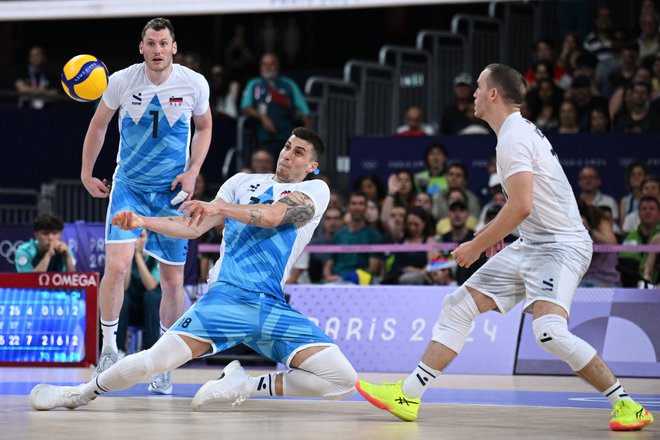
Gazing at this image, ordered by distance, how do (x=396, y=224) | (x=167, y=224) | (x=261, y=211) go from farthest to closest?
(x=396, y=224)
(x=261, y=211)
(x=167, y=224)

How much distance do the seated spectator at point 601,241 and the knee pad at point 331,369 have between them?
5.79 m

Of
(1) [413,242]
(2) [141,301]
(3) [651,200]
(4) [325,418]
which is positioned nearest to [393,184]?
(1) [413,242]

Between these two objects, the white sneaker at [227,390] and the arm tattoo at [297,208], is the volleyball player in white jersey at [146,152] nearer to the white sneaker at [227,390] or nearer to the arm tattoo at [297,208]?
the white sneaker at [227,390]

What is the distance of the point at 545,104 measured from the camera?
15391mm

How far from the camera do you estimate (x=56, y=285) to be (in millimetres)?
12148

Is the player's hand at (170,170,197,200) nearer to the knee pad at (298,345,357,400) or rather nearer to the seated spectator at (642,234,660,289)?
the knee pad at (298,345,357,400)

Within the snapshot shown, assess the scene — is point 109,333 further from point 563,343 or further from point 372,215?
point 372,215

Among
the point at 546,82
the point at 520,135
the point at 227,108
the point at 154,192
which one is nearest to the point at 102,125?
the point at 154,192

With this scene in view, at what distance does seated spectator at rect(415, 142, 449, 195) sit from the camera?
14.8 metres

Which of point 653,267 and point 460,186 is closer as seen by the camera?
point 653,267

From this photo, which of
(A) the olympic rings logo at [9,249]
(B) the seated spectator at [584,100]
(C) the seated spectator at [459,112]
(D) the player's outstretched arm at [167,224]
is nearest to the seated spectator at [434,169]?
(C) the seated spectator at [459,112]

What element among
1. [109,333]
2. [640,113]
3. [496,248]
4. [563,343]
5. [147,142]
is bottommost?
[109,333]

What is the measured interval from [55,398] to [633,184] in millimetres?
8158

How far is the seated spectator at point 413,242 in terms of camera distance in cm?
1338
